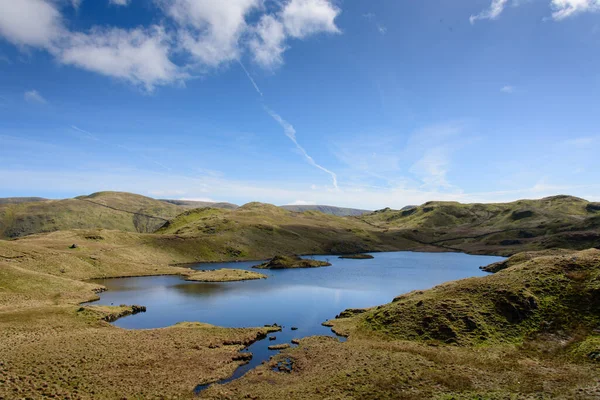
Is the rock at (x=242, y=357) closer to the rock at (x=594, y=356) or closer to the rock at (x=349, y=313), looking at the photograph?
the rock at (x=349, y=313)

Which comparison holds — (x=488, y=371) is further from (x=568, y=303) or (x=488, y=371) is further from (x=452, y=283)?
(x=452, y=283)

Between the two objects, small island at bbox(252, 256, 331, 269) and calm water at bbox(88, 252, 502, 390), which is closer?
calm water at bbox(88, 252, 502, 390)

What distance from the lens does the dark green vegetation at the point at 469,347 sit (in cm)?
3547

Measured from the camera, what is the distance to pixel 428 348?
47094 mm

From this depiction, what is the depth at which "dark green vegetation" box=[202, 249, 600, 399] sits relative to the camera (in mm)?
35469

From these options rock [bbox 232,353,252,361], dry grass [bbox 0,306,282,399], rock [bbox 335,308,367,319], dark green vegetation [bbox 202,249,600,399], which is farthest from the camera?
rock [bbox 335,308,367,319]

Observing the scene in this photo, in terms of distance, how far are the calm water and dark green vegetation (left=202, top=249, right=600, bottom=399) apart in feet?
23.9

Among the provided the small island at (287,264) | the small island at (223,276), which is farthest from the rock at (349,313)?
the small island at (287,264)

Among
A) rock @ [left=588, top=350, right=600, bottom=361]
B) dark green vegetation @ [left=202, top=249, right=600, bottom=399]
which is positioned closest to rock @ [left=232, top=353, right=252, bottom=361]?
dark green vegetation @ [left=202, top=249, right=600, bottom=399]

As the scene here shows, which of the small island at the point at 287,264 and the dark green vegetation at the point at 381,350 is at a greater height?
the small island at the point at 287,264

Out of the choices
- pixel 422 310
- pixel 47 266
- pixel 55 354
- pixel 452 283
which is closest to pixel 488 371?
pixel 422 310

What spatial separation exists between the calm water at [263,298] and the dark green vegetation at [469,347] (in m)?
7.27

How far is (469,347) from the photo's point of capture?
46.8m

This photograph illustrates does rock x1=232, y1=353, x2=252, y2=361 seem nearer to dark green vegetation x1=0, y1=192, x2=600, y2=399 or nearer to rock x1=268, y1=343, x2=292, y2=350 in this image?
dark green vegetation x1=0, y1=192, x2=600, y2=399
